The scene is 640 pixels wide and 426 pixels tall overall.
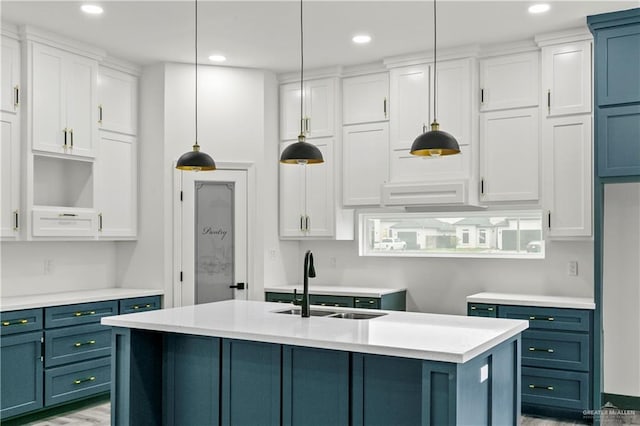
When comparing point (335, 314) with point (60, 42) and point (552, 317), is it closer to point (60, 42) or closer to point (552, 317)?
point (552, 317)

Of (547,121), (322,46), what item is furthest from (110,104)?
(547,121)

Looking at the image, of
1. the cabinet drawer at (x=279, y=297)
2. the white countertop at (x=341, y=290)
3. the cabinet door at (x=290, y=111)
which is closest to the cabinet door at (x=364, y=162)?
the cabinet door at (x=290, y=111)

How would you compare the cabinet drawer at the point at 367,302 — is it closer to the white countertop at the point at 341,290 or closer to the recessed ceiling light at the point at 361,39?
the white countertop at the point at 341,290

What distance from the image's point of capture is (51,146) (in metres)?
4.91

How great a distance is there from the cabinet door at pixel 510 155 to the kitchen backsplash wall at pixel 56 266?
3.58 meters

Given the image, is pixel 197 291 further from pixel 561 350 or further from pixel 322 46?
pixel 561 350

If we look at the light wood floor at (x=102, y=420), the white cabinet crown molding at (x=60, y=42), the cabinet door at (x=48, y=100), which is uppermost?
the white cabinet crown molding at (x=60, y=42)

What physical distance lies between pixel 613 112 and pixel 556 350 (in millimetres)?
1813

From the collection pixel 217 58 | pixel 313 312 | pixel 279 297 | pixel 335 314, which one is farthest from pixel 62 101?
pixel 335 314

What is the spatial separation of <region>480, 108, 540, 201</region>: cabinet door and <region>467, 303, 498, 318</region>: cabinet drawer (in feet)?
3.02

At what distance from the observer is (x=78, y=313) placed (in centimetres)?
478

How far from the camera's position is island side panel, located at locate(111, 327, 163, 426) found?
3539mm

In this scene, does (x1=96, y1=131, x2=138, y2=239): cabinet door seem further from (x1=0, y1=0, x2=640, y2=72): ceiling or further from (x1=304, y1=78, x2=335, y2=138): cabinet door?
(x1=304, y1=78, x2=335, y2=138): cabinet door

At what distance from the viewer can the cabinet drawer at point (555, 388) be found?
4.42 m
